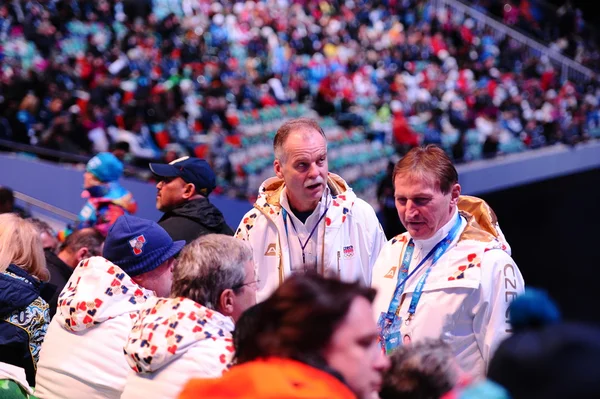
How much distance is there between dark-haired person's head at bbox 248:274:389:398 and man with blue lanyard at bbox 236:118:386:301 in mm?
1704

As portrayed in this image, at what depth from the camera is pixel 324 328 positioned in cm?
194

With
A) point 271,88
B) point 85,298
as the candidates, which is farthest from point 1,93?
point 85,298

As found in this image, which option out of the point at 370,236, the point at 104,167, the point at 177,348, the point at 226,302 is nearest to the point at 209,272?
the point at 226,302

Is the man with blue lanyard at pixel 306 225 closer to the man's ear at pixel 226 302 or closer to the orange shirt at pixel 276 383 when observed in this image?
the man's ear at pixel 226 302

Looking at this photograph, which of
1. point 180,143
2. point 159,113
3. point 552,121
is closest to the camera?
point 180,143

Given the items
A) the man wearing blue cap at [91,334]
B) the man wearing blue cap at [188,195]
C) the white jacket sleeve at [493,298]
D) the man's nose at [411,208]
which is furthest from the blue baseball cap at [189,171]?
the white jacket sleeve at [493,298]

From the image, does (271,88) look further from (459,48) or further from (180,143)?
(459,48)

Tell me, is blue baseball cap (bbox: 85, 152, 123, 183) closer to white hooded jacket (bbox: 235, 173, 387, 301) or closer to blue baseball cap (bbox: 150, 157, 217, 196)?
blue baseball cap (bbox: 150, 157, 217, 196)

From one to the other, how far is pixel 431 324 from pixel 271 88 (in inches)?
481

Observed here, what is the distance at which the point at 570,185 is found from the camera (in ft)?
47.4

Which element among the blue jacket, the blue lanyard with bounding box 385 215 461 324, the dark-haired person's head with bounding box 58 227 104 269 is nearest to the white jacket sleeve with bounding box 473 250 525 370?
the blue lanyard with bounding box 385 215 461 324

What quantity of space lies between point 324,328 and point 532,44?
2161 centimetres

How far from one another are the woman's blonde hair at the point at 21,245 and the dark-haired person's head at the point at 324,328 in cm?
195

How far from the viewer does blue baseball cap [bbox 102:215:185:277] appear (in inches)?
128
